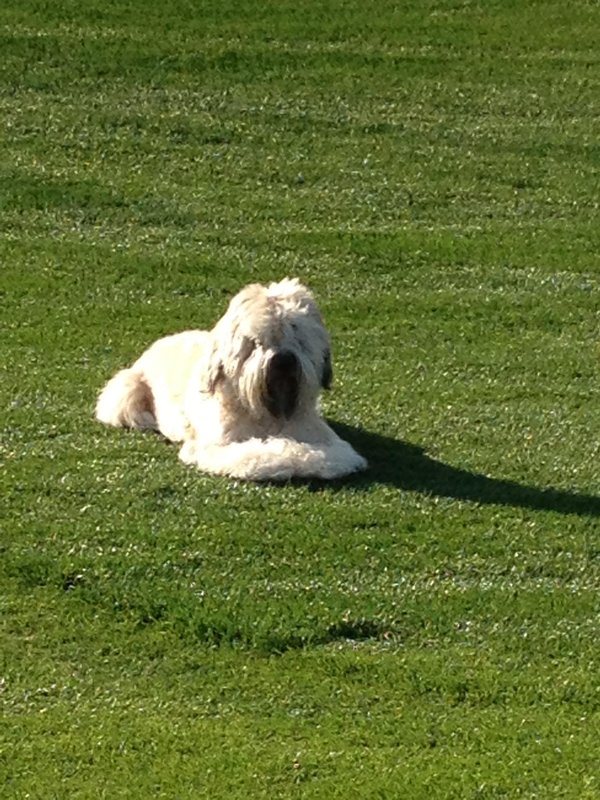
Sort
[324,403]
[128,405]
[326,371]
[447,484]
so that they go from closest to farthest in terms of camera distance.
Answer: [447,484]
[326,371]
[128,405]
[324,403]

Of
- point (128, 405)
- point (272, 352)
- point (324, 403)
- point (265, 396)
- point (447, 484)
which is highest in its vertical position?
point (272, 352)

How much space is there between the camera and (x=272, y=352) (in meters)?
9.98

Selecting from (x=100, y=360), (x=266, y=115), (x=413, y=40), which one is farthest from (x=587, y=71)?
(x=100, y=360)

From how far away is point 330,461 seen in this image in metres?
10.1

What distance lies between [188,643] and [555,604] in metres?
1.75

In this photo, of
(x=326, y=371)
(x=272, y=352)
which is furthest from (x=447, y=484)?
(x=272, y=352)

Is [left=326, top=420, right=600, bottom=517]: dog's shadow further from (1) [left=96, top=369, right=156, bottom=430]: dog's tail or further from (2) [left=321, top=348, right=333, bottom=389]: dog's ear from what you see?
(1) [left=96, top=369, right=156, bottom=430]: dog's tail

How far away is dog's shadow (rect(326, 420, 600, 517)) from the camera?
9.89 meters

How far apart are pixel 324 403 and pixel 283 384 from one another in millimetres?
1370

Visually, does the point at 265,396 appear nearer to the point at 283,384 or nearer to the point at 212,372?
the point at 283,384

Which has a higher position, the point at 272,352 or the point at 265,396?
the point at 272,352

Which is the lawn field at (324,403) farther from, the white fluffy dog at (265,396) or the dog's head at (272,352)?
the dog's head at (272,352)

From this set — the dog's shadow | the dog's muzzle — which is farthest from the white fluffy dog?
the dog's shadow

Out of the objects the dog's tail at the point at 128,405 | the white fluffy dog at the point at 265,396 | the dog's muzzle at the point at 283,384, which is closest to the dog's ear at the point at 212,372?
the white fluffy dog at the point at 265,396
